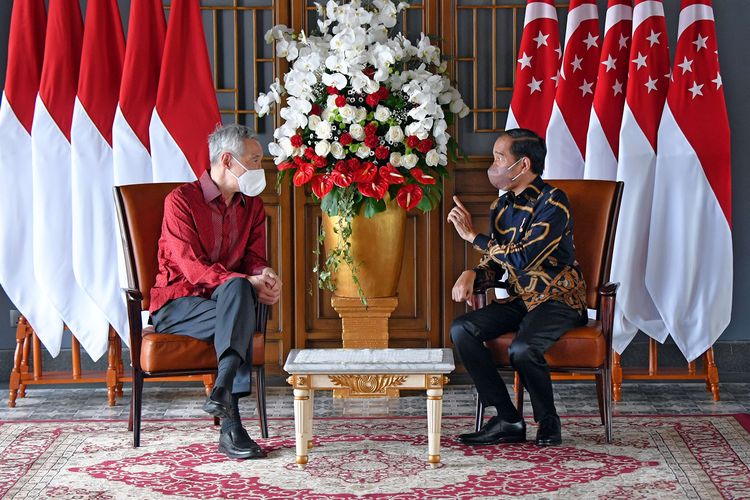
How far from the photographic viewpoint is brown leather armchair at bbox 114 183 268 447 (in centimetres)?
399

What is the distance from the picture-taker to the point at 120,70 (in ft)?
16.7

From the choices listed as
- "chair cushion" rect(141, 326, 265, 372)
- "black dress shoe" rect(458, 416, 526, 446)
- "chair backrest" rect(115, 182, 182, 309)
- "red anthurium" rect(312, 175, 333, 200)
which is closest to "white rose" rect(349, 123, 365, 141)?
"red anthurium" rect(312, 175, 333, 200)

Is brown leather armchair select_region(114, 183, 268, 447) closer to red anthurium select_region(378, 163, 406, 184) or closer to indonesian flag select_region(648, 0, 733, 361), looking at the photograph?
red anthurium select_region(378, 163, 406, 184)

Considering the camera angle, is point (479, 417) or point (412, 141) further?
point (412, 141)

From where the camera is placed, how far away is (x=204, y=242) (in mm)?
4199

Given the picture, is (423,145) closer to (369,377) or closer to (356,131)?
(356,131)

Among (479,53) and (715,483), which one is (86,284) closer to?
(479,53)

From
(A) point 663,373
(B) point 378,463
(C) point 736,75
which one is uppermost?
(C) point 736,75

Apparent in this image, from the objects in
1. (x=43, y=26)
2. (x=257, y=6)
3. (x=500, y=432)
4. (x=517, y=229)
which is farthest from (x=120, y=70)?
(x=500, y=432)

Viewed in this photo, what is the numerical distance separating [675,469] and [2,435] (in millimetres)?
2712

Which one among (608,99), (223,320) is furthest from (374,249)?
(608,99)

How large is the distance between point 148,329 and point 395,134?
4.45 feet

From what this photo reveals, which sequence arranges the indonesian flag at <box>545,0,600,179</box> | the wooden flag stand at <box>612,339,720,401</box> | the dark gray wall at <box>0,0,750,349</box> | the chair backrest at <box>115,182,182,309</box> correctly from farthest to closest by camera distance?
the dark gray wall at <box>0,0,750,349</box>, the indonesian flag at <box>545,0,600,179</box>, the wooden flag stand at <box>612,339,720,401</box>, the chair backrest at <box>115,182,182,309</box>

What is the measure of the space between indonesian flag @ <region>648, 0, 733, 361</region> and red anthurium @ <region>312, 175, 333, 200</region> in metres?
1.63
